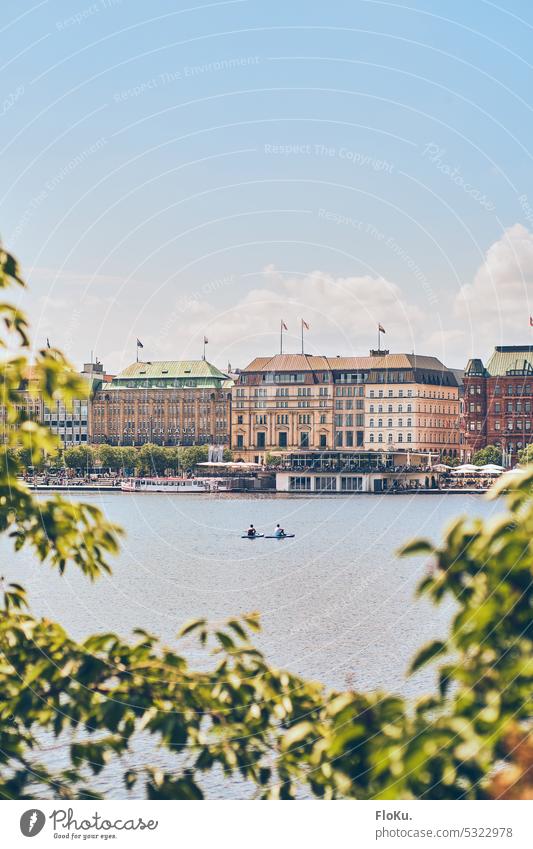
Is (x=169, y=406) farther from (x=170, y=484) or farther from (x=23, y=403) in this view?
(x=23, y=403)

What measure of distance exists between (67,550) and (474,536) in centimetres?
235

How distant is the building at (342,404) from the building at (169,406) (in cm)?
280

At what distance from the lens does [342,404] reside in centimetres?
15988

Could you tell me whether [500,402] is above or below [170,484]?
above

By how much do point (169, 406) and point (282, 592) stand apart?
4370 inches

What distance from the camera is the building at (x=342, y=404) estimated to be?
501 feet

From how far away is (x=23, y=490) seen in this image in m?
5.92

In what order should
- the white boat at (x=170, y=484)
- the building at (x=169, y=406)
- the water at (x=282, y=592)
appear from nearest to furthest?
the water at (x=282, y=592)
the white boat at (x=170, y=484)
the building at (x=169, y=406)

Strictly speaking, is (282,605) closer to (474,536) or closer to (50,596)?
(50,596)

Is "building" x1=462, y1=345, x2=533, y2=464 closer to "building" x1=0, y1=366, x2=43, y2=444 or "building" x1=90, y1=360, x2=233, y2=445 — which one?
"building" x1=90, y1=360, x2=233, y2=445

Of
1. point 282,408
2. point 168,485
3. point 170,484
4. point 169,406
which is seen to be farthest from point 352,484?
point 169,406

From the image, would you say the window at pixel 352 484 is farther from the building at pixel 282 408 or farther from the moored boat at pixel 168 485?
the moored boat at pixel 168 485

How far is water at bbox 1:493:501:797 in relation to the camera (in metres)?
32.9

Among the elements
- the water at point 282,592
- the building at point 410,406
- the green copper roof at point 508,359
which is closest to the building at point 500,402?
the green copper roof at point 508,359
